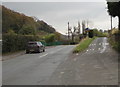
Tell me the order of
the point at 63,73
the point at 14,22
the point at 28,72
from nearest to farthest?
the point at 63,73, the point at 28,72, the point at 14,22

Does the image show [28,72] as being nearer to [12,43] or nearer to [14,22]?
[12,43]

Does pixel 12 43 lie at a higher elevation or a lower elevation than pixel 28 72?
higher

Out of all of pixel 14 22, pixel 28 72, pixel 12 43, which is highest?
pixel 14 22

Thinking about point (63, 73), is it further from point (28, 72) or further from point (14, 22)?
point (14, 22)

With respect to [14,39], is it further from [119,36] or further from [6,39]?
[119,36]

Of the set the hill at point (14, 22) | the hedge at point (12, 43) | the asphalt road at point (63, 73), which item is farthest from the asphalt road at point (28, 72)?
the hill at point (14, 22)

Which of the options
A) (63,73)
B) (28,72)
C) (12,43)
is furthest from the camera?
(12,43)

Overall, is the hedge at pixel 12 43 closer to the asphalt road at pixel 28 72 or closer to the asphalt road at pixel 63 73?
the asphalt road at pixel 28 72

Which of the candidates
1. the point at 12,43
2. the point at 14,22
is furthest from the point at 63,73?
the point at 14,22

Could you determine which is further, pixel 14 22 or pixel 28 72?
pixel 14 22

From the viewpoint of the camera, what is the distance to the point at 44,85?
10695 millimetres

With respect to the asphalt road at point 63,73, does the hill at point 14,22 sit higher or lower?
higher

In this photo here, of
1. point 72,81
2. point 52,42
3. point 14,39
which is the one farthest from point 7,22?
point 72,81

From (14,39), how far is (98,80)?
25375 mm
